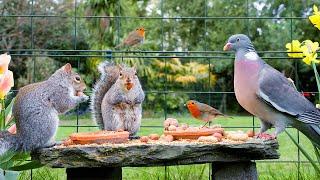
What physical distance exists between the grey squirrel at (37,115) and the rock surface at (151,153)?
6 centimetres

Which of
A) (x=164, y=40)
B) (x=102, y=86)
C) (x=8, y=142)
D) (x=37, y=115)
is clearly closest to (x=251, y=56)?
(x=102, y=86)

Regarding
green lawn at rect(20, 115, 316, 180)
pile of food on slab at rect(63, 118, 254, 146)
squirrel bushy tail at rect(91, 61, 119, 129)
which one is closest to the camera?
pile of food on slab at rect(63, 118, 254, 146)

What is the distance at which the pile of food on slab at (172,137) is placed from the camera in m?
2.50

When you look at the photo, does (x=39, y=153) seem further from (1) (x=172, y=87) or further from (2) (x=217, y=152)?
(1) (x=172, y=87)

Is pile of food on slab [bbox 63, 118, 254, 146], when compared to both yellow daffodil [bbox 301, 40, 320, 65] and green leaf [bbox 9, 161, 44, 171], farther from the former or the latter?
yellow daffodil [bbox 301, 40, 320, 65]

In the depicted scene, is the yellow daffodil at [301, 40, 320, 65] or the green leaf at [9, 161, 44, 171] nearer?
the green leaf at [9, 161, 44, 171]

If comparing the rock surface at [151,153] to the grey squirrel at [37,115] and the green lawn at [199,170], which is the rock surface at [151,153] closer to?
the grey squirrel at [37,115]

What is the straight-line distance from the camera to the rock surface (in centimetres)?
239

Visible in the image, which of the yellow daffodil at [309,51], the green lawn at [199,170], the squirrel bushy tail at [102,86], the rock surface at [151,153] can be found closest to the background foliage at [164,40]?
the green lawn at [199,170]

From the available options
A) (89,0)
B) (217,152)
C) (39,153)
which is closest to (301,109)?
(217,152)

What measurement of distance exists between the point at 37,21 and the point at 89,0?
1.41m

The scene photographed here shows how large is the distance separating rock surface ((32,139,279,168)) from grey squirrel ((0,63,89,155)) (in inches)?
2.2

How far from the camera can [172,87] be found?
1213cm

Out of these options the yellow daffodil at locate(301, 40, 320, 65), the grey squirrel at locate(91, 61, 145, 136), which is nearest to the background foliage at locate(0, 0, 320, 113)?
the grey squirrel at locate(91, 61, 145, 136)
